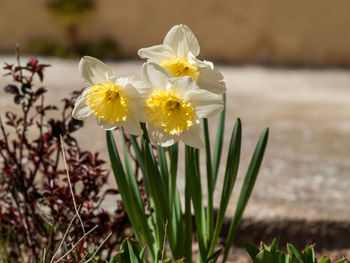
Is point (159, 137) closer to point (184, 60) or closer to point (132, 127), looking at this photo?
point (132, 127)

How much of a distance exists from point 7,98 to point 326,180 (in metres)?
2.65

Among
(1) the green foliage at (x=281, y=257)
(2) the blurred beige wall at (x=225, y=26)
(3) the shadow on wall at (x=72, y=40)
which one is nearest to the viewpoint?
(1) the green foliage at (x=281, y=257)

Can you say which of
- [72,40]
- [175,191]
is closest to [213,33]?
[72,40]

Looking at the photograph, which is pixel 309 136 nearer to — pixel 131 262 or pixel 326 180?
pixel 326 180

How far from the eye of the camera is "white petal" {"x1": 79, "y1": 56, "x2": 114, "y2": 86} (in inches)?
39.3

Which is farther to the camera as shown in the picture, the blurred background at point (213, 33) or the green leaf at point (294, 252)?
the blurred background at point (213, 33)

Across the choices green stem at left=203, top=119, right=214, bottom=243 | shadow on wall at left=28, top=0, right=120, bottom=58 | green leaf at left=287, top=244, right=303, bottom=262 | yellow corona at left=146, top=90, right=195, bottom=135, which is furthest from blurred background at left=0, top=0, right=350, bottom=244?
yellow corona at left=146, top=90, right=195, bottom=135

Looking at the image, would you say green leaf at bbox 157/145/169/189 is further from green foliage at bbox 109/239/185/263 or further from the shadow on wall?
the shadow on wall

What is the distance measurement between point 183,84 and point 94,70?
0.19 meters

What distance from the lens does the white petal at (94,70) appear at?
100cm

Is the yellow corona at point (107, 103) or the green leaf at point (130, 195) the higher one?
the yellow corona at point (107, 103)

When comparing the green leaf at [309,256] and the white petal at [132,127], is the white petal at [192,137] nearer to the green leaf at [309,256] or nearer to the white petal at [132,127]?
the white petal at [132,127]

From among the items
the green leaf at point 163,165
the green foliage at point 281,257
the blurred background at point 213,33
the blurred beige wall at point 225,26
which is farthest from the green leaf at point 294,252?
the blurred beige wall at point 225,26

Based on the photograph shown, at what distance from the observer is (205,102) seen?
962 mm
